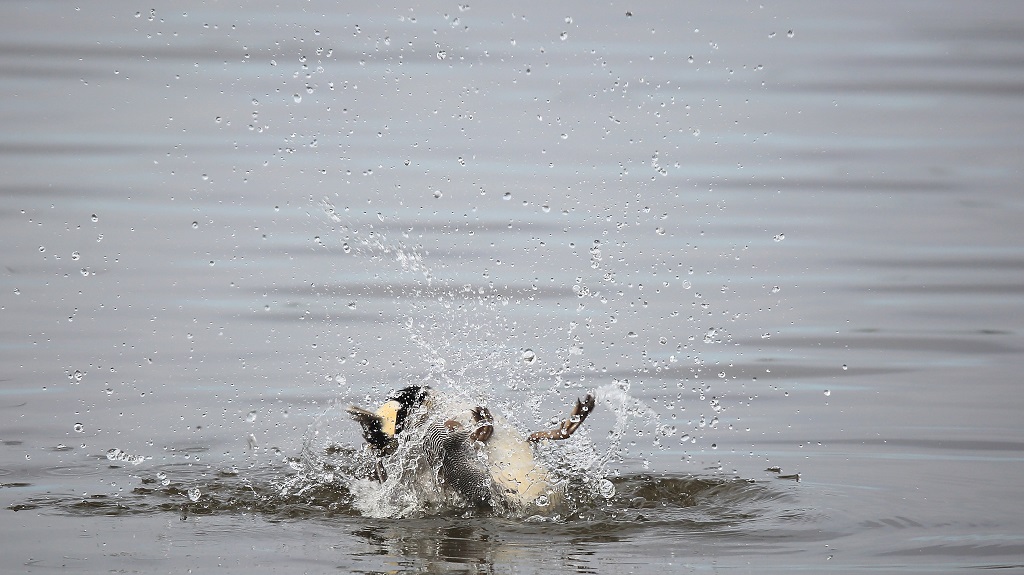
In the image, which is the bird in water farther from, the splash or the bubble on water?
the bubble on water

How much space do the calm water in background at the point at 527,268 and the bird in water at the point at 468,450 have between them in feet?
0.64

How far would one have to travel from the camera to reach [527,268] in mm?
11328

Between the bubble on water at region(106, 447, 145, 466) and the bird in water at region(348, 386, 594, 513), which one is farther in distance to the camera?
the bubble on water at region(106, 447, 145, 466)

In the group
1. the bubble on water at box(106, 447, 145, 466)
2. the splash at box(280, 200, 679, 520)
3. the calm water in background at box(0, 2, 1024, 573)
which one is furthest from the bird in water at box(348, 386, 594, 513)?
the bubble on water at box(106, 447, 145, 466)

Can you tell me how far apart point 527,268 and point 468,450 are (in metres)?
4.89

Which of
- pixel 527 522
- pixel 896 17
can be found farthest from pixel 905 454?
pixel 896 17

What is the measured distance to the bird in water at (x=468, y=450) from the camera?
643cm

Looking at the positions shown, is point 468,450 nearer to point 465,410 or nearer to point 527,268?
point 465,410

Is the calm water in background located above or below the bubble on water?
above

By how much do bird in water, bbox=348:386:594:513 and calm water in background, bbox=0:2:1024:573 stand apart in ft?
0.64

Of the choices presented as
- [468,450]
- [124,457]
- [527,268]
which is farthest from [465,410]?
[527,268]

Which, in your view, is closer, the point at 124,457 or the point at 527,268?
the point at 124,457

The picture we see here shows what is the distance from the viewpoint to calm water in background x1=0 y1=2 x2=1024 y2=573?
6.44 m

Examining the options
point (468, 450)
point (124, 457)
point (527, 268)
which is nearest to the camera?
point (468, 450)
